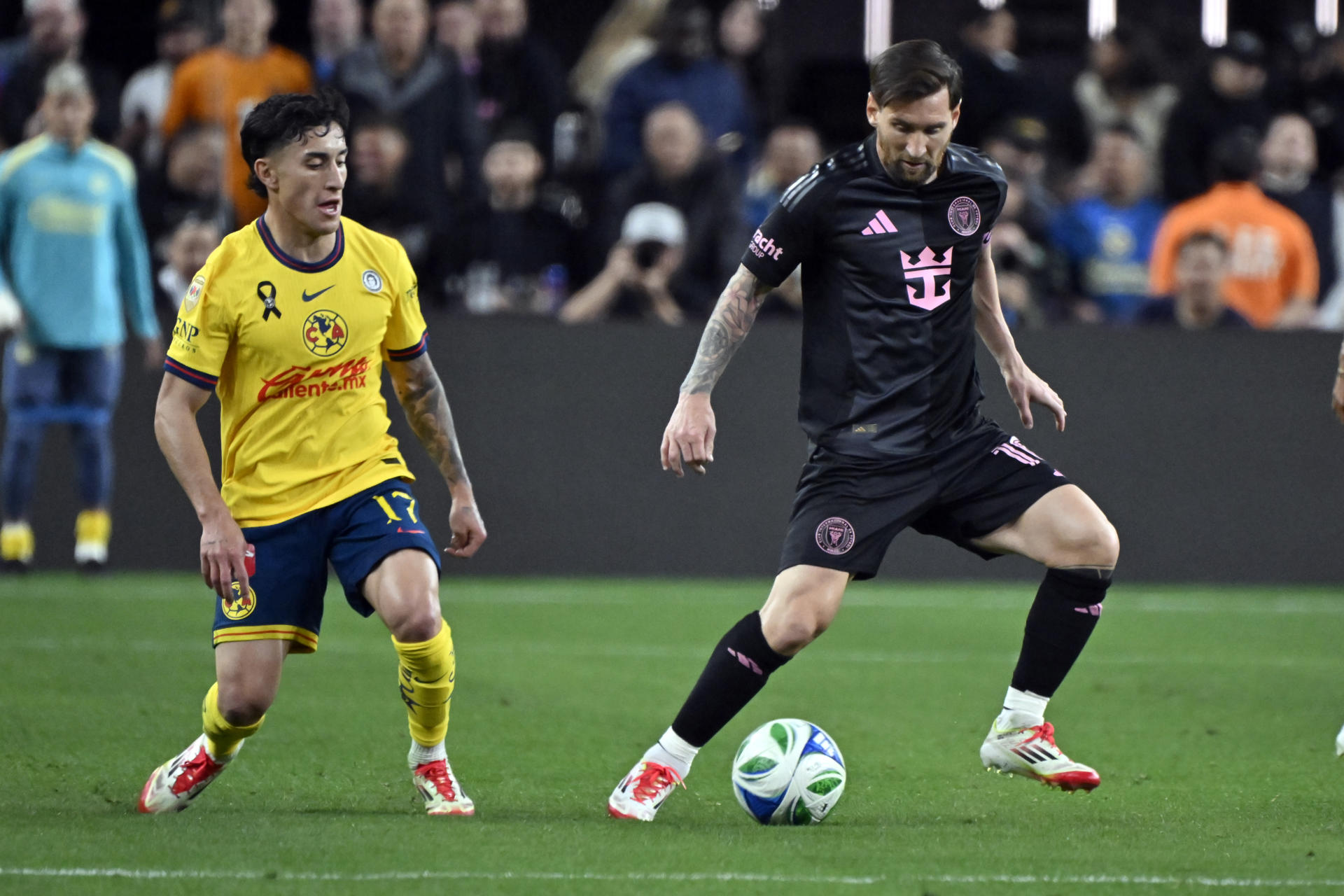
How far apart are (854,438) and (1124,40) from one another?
846 cm

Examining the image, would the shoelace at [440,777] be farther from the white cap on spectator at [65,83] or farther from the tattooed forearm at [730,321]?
the white cap on spectator at [65,83]

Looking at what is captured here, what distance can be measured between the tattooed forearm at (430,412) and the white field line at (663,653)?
10.2 feet

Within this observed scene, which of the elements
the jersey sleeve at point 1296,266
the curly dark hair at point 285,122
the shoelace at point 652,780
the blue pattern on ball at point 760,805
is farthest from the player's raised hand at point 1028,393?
the jersey sleeve at point 1296,266

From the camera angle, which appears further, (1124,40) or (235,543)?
(1124,40)

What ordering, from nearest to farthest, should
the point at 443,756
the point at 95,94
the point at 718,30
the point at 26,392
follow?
the point at 443,756 < the point at 26,392 < the point at 95,94 < the point at 718,30

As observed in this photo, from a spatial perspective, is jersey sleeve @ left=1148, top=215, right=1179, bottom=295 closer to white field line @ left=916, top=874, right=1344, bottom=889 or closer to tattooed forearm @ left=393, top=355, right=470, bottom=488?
tattooed forearm @ left=393, top=355, right=470, bottom=488

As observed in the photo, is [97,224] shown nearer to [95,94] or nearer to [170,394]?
[95,94]

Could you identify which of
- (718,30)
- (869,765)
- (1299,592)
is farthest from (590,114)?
(869,765)

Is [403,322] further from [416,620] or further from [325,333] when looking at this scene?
[416,620]

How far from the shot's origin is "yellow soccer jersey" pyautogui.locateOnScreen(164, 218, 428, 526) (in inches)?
173

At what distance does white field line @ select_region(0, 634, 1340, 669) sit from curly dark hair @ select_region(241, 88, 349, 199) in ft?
11.8

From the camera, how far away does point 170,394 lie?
14.2ft

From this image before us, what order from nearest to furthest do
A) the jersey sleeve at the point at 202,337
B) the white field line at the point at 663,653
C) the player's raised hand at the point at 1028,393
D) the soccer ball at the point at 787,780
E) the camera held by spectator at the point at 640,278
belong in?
1. the jersey sleeve at the point at 202,337
2. the soccer ball at the point at 787,780
3. the player's raised hand at the point at 1028,393
4. the white field line at the point at 663,653
5. the camera held by spectator at the point at 640,278

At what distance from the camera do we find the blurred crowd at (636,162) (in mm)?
10547
